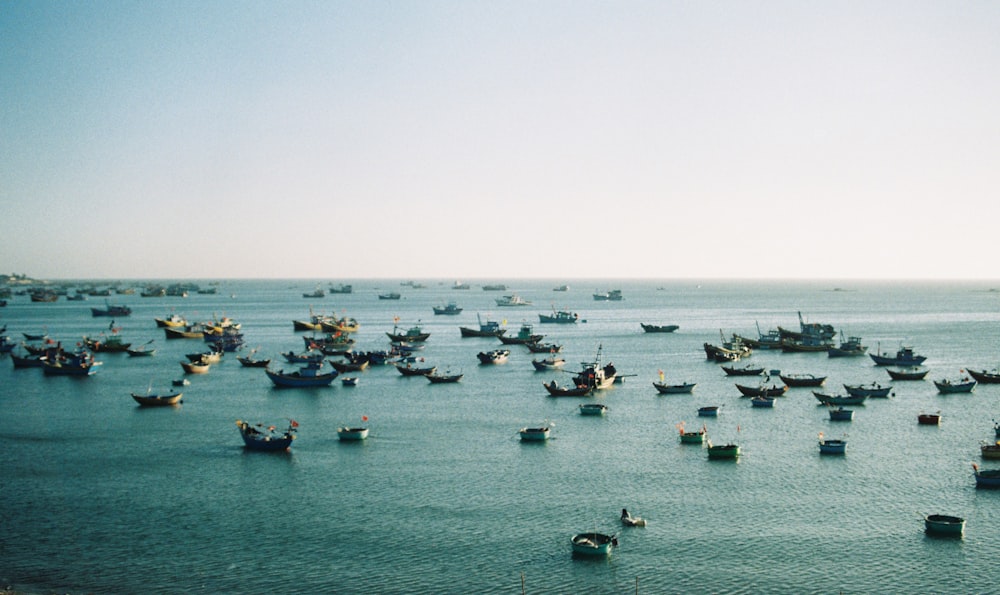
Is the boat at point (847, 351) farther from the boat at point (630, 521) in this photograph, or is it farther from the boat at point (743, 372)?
the boat at point (630, 521)

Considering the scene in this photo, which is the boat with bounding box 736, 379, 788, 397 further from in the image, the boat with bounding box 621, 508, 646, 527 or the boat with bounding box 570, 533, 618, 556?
the boat with bounding box 570, 533, 618, 556

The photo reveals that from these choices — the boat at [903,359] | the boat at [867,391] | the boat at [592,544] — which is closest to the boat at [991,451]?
the boat at [867,391]

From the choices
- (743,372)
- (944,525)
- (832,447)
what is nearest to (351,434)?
(832,447)

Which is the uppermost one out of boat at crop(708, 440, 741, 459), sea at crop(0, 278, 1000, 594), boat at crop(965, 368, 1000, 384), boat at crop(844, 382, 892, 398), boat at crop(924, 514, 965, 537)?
boat at crop(965, 368, 1000, 384)

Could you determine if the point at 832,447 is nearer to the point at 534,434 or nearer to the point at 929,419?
the point at 929,419

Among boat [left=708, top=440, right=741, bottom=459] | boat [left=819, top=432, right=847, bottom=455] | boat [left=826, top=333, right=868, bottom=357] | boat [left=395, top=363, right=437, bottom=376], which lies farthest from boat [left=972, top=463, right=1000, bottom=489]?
boat [left=826, top=333, right=868, bottom=357]

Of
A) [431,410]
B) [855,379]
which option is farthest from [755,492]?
[855,379]
